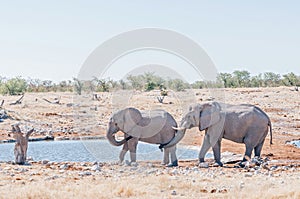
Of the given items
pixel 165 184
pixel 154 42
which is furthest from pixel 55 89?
pixel 165 184

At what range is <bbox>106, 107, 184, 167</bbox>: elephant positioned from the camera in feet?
58.3

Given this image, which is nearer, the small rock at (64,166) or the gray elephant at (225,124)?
the small rock at (64,166)

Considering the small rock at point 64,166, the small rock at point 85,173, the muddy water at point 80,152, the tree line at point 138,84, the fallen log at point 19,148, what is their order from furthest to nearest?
1. the tree line at point 138,84
2. the muddy water at point 80,152
3. the fallen log at point 19,148
4. the small rock at point 64,166
5. the small rock at point 85,173

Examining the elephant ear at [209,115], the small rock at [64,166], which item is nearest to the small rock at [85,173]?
the small rock at [64,166]

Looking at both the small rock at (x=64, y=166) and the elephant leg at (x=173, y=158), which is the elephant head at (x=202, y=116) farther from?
the small rock at (x=64, y=166)

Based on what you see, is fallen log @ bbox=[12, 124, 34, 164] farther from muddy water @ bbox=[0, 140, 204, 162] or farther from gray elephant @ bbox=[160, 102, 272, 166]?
gray elephant @ bbox=[160, 102, 272, 166]

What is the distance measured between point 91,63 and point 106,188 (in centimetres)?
1219

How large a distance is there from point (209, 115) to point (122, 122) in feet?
9.00

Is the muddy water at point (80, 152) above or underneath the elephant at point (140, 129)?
underneath

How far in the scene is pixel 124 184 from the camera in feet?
39.4

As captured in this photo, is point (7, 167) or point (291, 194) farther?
point (7, 167)

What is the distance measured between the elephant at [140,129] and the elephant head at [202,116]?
1.64 ft

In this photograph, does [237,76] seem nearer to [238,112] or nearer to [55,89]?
[55,89]

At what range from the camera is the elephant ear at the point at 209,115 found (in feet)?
57.9
